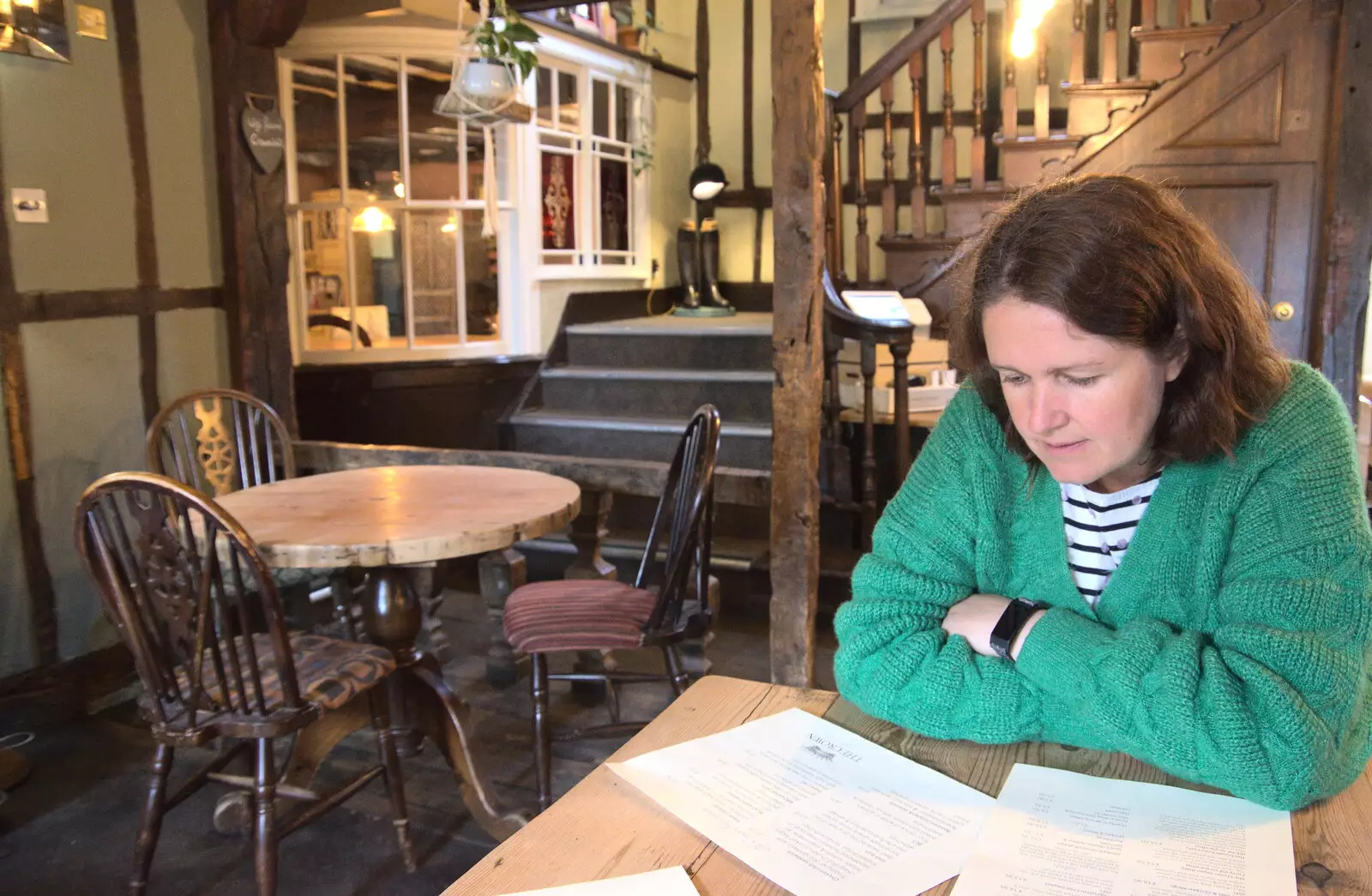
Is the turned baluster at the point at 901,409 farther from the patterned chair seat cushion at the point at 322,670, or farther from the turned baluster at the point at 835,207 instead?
the patterned chair seat cushion at the point at 322,670

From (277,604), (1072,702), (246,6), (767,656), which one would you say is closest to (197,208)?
(246,6)

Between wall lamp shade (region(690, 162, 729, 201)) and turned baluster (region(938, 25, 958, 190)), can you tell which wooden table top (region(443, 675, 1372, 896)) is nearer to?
turned baluster (region(938, 25, 958, 190))

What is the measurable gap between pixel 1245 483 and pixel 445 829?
2.10 m

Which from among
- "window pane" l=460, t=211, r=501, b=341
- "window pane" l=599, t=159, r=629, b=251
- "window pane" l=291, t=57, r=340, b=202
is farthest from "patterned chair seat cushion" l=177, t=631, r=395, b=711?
"window pane" l=599, t=159, r=629, b=251

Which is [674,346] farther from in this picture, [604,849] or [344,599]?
[604,849]

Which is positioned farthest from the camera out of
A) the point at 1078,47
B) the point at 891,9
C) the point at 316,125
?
the point at 891,9

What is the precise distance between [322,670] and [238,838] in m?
0.65

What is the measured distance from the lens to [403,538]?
87.6 inches

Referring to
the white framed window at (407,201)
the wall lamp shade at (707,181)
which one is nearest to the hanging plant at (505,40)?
the white framed window at (407,201)

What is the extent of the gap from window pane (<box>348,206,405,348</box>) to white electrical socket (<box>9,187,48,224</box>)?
163cm

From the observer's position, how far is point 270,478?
3.23 metres

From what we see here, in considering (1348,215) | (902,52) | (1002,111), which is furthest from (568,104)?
(1348,215)

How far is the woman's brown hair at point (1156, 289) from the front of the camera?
1.07 meters

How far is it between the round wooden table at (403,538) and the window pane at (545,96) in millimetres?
3289
